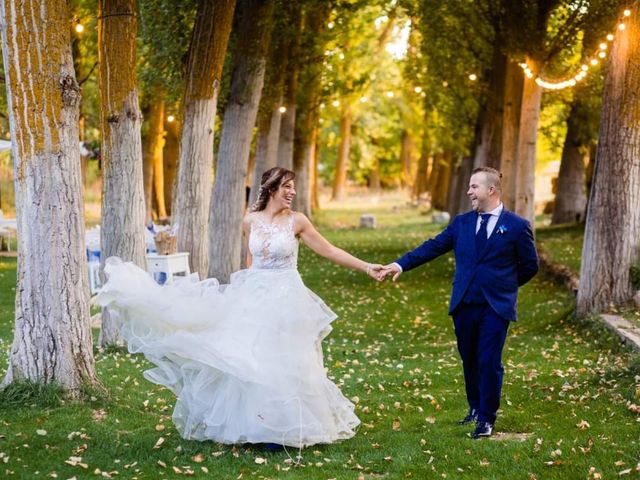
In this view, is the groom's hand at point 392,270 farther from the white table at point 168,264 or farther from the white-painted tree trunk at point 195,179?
the white-painted tree trunk at point 195,179

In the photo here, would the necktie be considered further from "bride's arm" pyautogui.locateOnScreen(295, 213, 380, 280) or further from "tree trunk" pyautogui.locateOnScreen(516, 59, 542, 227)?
"tree trunk" pyautogui.locateOnScreen(516, 59, 542, 227)

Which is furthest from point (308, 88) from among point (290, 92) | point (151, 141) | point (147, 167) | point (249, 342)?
point (249, 342)

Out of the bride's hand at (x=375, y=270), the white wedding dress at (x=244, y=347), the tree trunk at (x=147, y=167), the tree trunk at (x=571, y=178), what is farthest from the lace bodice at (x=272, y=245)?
the tree trunk at (x=571, y=178)

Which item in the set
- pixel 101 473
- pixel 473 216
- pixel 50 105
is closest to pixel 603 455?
pixel 473 216

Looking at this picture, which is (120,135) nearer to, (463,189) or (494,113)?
(494,113)

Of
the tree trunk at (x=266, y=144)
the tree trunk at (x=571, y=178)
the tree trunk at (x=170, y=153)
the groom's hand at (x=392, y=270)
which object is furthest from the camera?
the tree trunk at (x=170, y=153)

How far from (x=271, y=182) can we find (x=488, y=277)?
195 cm

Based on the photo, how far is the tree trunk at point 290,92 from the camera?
947 inches

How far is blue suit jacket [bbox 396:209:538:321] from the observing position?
802cm

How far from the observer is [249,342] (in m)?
7.68

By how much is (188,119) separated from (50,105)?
7.43 metres

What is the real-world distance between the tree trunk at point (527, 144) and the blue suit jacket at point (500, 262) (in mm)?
14114

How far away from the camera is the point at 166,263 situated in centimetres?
1573

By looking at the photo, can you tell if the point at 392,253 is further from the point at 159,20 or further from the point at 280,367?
the point at 280,367
